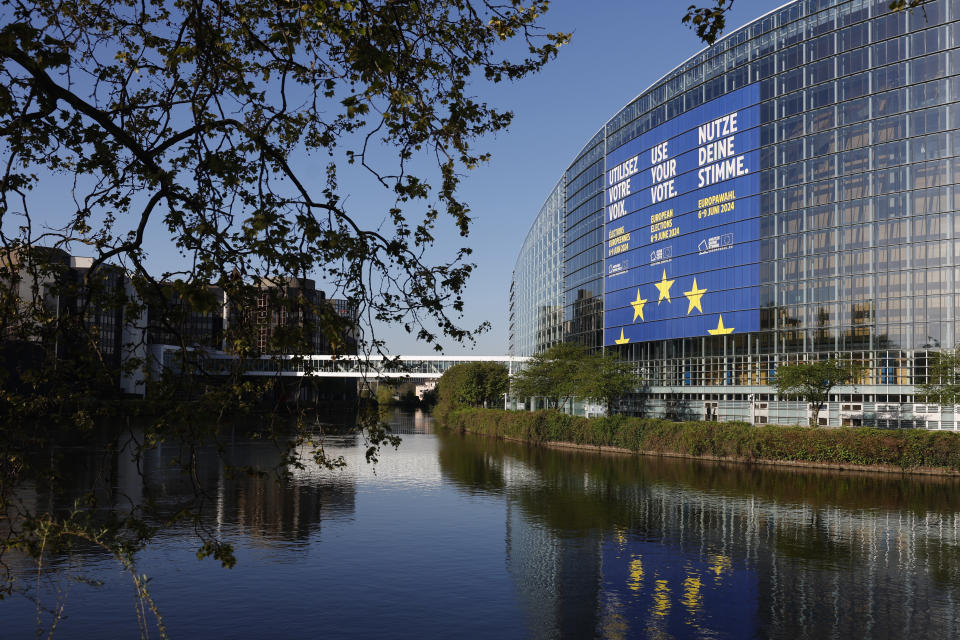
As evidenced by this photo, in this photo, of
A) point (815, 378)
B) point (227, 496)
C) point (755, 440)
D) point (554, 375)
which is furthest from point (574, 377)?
point (227, 496)

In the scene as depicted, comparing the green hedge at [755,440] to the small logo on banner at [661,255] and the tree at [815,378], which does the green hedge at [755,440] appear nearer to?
the tree at [815,378]

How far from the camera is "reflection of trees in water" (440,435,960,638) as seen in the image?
2669cm

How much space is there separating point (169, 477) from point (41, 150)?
48313 millimetres

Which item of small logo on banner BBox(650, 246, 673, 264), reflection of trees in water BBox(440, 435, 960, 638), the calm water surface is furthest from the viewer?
small logo on banner BBox(650, 246, 673, 264)

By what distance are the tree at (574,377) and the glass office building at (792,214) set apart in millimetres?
9251

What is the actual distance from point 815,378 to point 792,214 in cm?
1997

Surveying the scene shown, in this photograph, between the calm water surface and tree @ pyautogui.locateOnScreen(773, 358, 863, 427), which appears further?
tree @ pyautogui.locateOnScreen(773, 358, 863, 427)

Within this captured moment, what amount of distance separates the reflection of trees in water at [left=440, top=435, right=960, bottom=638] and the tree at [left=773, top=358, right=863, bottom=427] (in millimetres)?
16304

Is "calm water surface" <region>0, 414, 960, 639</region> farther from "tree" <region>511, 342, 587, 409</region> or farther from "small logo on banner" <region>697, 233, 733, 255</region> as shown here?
"tree" <region>511, 342, 587, 409</region>

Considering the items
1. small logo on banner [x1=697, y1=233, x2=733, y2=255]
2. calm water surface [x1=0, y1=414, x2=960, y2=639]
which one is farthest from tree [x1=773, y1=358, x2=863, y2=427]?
calm water surface [x1=0, y1=414, x2=960, y2=639]

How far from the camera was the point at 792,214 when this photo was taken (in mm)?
88938

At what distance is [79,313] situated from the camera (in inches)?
418

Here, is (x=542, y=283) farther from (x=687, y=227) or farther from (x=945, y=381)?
(x=945, y=381)

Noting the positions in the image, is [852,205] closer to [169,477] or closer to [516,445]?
[516,445]
